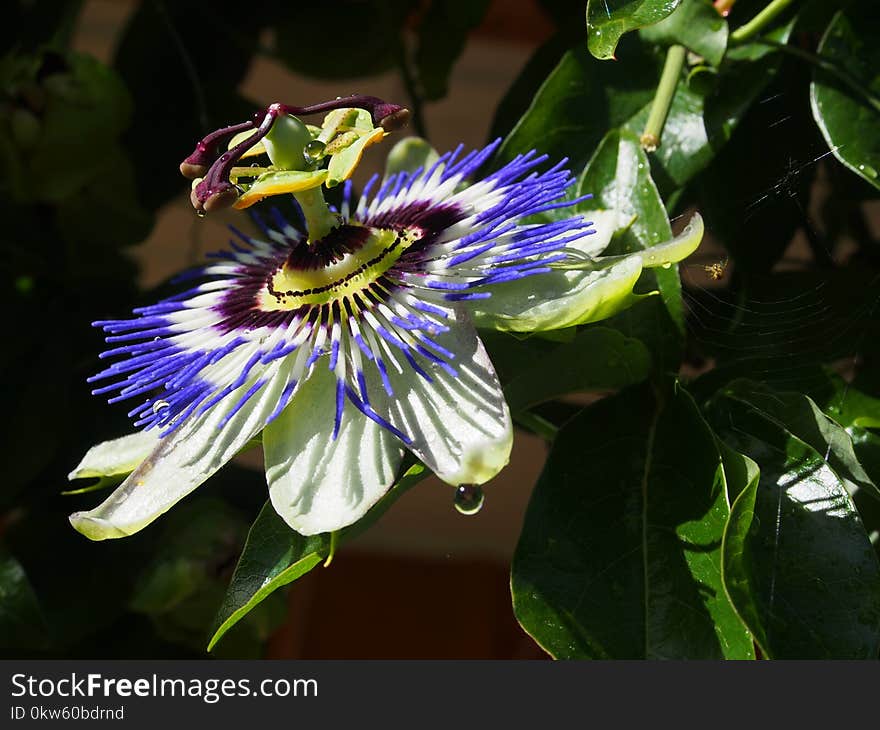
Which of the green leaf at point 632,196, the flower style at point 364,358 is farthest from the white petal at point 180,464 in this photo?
the green leaf at point 632,196

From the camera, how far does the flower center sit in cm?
85

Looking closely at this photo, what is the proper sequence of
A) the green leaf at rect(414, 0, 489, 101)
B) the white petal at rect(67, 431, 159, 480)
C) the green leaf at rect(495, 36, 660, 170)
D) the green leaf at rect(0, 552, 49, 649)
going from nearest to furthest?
1. the white petal at rect(67, 431, 159, 480)
2. the green leaf at rect(495, 36, 660, 170)
3. the green leaf at rect(0, 552, 49, 649)
4. the green leaf at rect(414, 0, 489, 101)

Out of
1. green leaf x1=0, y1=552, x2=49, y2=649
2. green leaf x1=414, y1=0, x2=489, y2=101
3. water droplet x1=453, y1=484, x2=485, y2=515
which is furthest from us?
green leaf x1=414, y1=0, x2=489, y2=101

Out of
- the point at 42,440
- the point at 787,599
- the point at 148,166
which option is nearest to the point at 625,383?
the point at 787,599

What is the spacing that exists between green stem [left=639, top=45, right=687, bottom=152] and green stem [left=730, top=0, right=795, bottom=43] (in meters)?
0.04

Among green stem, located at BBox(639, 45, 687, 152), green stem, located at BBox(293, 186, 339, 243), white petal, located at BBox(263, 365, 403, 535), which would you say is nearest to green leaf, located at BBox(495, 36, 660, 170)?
green stem, located at BBox(639, 45, 687, 152)

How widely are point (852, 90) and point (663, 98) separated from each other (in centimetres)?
14

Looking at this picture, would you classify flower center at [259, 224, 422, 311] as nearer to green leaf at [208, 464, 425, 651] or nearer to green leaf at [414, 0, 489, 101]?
green leaf at [208, 464, 425, 651]

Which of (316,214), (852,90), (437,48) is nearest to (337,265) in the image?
(316,214)

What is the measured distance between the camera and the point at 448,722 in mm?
763

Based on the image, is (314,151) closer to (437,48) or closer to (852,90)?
(852,90)

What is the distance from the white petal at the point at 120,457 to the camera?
779 mm

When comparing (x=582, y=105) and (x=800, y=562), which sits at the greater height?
(x=582, y=105)

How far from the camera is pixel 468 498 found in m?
0.67
